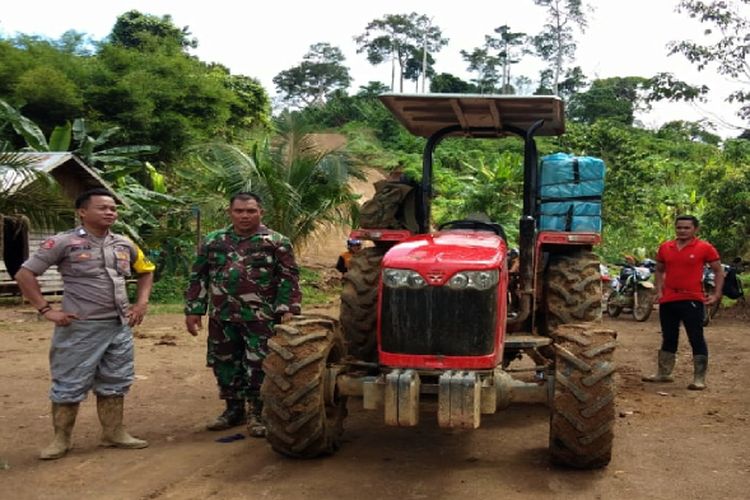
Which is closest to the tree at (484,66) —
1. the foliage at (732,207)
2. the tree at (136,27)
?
the tree at (136,27)

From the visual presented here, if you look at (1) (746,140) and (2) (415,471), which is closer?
(2) (415,471)

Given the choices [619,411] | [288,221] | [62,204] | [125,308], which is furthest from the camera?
[288,221]

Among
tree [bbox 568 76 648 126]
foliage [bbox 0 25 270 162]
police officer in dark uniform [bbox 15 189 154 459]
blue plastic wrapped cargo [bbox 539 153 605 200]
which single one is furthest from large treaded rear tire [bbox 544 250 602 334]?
tree [bbox 568 76 648 126]

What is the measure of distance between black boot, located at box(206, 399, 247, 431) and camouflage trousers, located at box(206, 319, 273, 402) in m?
0.08

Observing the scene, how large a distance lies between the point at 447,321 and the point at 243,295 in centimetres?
175

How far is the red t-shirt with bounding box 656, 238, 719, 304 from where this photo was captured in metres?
8.23

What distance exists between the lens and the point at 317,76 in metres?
79.2

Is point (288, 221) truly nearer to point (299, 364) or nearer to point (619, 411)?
point (619, 411)

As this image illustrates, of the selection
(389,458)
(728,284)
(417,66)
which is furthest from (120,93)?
(417,66)

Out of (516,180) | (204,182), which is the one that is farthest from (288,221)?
(516,180)

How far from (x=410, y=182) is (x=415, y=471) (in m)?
2.69

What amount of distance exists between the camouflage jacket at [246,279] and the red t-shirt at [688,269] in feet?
13.7

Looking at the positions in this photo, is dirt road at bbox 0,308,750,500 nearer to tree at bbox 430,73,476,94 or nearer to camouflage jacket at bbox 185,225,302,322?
camouflage jacket at bbox 185,225,302,322

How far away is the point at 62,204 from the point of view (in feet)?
27.0
